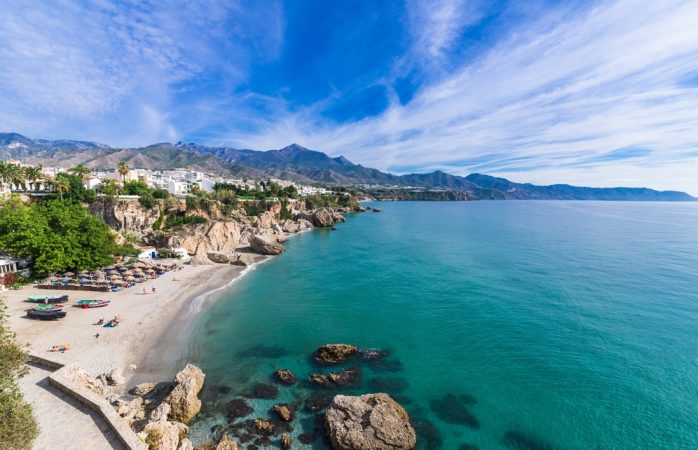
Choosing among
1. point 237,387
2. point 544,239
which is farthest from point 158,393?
point 544,239

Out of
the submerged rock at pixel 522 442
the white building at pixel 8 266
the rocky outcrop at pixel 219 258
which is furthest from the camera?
the rocky outcrop at pixel 219 258

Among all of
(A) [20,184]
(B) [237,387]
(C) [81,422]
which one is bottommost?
(B) [237,387]

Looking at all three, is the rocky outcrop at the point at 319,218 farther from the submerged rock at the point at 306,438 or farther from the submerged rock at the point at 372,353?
the submerged rock at the point at 306,438

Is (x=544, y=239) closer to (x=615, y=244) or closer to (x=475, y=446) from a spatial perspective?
(x=615, y=244)

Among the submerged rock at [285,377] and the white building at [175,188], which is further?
the white building at [175,188]

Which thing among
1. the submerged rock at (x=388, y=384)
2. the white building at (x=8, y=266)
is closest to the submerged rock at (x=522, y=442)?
the submerged rock at (x=388, y=384)

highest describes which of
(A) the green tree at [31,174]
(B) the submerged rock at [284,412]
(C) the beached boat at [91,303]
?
(A) the green tree at [31,174]
